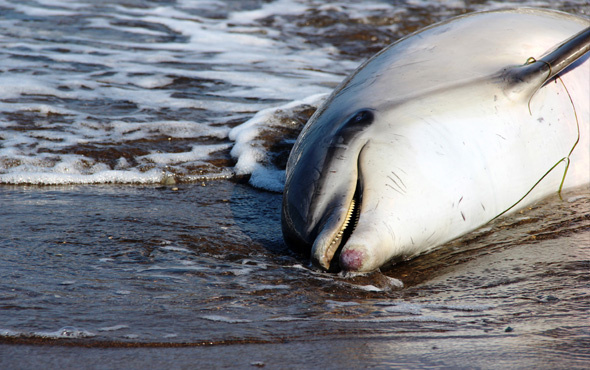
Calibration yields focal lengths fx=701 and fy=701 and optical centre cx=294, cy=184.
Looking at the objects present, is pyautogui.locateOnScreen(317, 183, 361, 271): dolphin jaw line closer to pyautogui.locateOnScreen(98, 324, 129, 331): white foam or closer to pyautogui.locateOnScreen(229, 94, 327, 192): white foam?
pyautogui.locateOnScreen(98, 324, 129, 331): white foam

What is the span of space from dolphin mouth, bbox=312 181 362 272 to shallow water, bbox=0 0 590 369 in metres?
0.09

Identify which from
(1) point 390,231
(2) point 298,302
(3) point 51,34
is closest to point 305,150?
(1) point 390,231

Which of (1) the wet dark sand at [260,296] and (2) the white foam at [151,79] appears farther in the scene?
(2) the white foam at [151,79]

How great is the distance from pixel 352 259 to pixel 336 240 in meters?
0.15

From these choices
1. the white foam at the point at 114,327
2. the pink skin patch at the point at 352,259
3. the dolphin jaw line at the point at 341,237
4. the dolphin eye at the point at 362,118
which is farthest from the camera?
the dolphin eye at the point at 362,118

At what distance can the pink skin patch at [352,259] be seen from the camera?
3.03 meters

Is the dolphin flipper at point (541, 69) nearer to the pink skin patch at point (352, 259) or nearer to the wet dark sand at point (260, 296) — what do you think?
the wet dark sand at point (260, 296)

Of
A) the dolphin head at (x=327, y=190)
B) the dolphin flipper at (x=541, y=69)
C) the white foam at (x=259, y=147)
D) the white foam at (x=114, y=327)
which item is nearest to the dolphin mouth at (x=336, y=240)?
the dolphin head at (x=327, y=190)

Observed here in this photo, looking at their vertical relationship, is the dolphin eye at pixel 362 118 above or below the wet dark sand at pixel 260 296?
above

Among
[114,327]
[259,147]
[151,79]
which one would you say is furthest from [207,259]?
[151,79]

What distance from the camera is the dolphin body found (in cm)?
320

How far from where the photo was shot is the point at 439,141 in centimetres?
340

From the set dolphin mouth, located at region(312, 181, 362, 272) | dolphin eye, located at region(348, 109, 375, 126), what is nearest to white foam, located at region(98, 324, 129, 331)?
dolphin mouth, located at region(312, 181, 362, 272)

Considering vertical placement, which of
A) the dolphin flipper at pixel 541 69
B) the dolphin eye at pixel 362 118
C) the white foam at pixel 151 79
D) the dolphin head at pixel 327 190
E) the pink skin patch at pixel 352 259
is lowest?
the white foam at pixel 151 79
